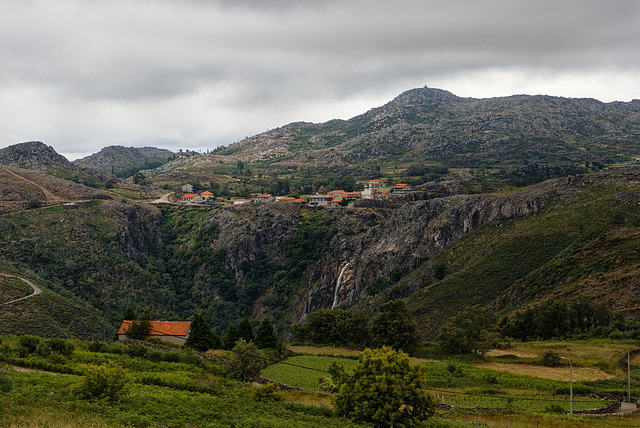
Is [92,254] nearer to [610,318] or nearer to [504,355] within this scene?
[504,355]

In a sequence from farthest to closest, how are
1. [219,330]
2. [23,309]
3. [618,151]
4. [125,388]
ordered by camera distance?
[618,151] → [219,330] → [23,309] → [125,388]

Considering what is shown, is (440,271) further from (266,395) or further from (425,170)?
(425,170)

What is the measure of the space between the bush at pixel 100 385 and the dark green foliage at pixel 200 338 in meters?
27.2

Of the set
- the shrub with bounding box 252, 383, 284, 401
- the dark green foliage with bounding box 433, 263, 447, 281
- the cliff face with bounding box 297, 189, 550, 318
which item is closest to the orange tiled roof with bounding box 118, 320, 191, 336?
the shrub with bounding box 252, 383, 284, 401

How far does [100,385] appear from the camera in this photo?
84.5 feet

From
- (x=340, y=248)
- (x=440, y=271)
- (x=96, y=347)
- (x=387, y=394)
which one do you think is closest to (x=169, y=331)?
(x=96, y=347)

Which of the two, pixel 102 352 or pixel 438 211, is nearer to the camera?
pixel 102 352

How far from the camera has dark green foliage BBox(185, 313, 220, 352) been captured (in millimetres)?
53094

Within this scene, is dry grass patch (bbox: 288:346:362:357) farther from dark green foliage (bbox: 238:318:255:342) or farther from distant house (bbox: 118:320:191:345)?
distant house (bbox: 118:320:191:345)

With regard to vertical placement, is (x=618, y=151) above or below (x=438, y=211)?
above

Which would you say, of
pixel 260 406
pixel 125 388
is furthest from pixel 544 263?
pixel 125 388

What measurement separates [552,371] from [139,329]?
4700cm

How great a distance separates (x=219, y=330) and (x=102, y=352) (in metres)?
77.0

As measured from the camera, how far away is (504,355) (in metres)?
50.8
